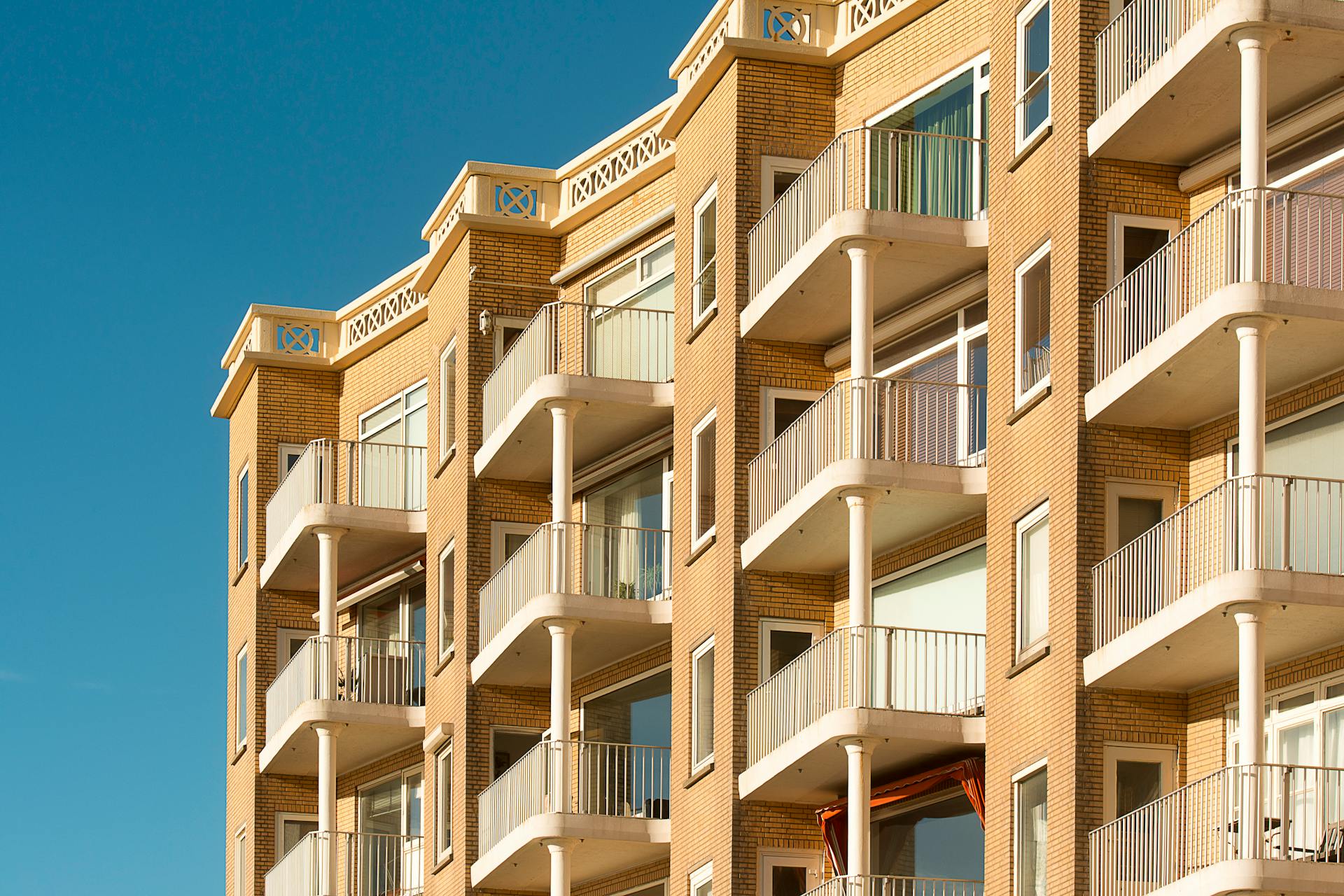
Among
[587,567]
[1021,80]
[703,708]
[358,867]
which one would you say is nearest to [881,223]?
[1021,80]

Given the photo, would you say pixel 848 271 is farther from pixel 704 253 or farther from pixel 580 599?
pixel 580 599

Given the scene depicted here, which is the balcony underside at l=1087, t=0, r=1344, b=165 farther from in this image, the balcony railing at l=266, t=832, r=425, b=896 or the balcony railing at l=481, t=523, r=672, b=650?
the balcony railing at l=266, t=832, r=425, b=896

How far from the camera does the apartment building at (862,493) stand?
26.5m

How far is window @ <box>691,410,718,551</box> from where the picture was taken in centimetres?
3597

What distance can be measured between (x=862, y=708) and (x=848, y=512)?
8.34 feet

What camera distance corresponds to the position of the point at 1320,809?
25.4 meters

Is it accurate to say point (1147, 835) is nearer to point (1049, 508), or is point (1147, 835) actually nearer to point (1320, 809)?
point (1320, 809)

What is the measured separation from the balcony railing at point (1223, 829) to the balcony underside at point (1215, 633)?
1264 millimetres

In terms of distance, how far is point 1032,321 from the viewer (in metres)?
30.0

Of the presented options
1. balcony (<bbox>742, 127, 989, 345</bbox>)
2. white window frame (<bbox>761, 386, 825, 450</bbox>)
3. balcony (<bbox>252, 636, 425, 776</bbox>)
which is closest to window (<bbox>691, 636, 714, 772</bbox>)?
white window frame (<bbox>761, 386, 825, 450</bbox>)

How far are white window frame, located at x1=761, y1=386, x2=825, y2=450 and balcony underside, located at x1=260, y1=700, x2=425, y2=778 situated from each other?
1160 centimetres

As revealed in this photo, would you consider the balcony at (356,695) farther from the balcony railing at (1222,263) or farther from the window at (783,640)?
the balcony railing at (1222,263)

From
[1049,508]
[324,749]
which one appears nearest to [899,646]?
[1049,508]

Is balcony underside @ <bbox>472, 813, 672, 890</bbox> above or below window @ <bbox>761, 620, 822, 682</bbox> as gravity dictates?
below
